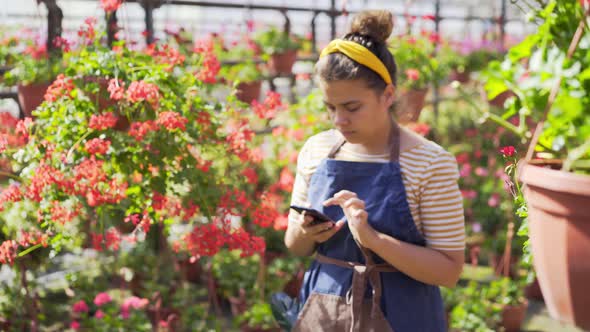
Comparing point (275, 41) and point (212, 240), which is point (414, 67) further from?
point (212, 240)

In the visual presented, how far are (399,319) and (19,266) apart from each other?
1.65 m

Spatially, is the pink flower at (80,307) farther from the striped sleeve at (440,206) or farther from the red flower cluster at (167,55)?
the striped sleeve at (440,206)

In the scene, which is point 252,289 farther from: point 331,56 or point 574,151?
point 574,151

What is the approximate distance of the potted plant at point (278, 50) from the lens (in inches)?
169

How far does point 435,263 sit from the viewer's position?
1525mm

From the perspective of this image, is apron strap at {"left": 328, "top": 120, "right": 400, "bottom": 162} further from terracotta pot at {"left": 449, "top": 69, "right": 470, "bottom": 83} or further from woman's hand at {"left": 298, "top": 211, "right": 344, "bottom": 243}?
terracotta pot at {"left": 449, "top": 69, "right": 470, "bottom": 83}

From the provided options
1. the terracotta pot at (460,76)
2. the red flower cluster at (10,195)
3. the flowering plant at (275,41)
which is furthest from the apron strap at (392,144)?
the terracotta pot at (460,76)

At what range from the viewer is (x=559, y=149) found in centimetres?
80

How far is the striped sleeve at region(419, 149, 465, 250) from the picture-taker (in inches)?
61.2

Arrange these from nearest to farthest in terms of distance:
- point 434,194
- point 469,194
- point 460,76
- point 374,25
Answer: point 434,194
point 374,25
point 469,194
point 460,76

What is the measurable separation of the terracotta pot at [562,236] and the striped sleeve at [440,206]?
30.7 inches

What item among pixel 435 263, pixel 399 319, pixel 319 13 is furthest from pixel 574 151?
pixel 319 13

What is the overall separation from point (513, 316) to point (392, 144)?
7.25ft

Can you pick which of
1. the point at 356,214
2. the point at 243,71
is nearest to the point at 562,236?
the point at 356,214
